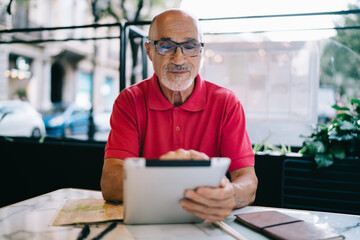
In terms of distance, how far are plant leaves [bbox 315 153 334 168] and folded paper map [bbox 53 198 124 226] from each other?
5.64 feet

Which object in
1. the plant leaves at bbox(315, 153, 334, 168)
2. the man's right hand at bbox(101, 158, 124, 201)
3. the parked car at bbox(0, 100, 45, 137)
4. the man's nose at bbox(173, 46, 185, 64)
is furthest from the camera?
the parked car at bbox(0, 100, 45, 137)

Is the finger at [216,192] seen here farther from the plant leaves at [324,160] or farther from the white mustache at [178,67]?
the plant leaves at [324,160]

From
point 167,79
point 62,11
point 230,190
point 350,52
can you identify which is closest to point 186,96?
point 167,79

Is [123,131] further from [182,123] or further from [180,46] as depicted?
[180,46]

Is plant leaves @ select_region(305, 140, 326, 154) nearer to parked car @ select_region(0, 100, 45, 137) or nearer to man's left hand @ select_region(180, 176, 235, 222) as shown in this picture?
man's left hand @ select_region(180, 176, 235, 222)

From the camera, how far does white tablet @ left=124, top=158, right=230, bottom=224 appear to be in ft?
2.88

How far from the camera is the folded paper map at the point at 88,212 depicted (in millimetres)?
1078

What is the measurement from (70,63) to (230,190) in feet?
63.3

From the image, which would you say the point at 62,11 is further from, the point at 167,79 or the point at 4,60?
the point at 167,79

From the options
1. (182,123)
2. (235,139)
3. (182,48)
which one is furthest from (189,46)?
(235,139)

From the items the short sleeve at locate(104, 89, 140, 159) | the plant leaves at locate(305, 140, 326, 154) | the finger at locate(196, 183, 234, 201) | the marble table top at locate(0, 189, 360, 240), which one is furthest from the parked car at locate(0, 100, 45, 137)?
the finger at locate(196, 183, 234, 201)

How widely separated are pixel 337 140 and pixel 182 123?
1465 mm

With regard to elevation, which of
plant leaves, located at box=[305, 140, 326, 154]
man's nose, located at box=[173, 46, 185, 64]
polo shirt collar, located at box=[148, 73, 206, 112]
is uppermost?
man's nose, located at box=[173, 46, 185, 64]

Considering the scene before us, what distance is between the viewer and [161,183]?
0.91 metres
